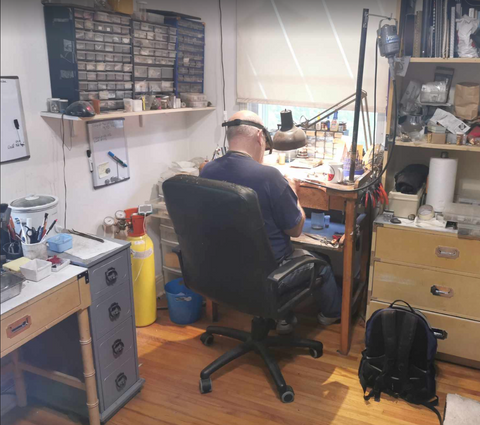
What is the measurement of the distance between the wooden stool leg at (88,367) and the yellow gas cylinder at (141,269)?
28.7 inches

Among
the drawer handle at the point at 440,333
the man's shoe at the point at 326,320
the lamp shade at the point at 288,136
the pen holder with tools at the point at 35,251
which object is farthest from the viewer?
the man's shoe at the point at 326,320

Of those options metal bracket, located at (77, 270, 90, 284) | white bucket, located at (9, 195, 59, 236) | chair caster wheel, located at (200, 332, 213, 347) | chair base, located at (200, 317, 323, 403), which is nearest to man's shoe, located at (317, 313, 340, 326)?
chair base, located at (200, 317, 323, 403)

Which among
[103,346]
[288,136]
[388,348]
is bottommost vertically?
Result: [388,348]

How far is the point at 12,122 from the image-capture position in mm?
1942

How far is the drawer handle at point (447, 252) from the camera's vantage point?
2.18 meters

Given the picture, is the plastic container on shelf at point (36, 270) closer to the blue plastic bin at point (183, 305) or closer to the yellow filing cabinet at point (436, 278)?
the blue plastic bin at point (183, 305)

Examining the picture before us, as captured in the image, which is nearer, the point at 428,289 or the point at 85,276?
the point at 85,276

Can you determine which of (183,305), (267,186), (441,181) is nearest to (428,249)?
(441,181)

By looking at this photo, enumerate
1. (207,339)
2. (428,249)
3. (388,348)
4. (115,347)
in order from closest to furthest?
(115,347) → (388,348) → (428,249) → (207,339)

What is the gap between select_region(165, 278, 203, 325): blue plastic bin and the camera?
8.82ft

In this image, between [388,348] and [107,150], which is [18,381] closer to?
[107,150]

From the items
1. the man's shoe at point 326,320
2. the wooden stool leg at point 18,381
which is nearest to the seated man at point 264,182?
the man's shoe at point 326,320

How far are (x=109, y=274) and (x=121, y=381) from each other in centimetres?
51

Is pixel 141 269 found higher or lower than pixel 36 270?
lower
